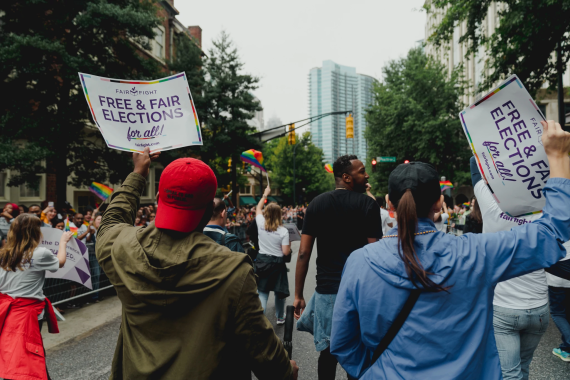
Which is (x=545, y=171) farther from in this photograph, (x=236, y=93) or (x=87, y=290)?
(x=236, y=93)

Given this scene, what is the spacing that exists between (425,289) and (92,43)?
604 inches

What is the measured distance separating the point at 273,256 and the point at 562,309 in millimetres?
3548

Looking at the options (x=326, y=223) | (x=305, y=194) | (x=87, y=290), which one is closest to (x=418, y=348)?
(x=326, y=223)

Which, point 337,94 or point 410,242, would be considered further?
point 337,94

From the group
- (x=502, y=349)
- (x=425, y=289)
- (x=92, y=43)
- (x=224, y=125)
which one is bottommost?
(x=502, y=349)

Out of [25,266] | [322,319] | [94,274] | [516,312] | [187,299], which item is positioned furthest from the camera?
[94,274]

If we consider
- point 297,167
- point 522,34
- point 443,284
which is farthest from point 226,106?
point 297,167

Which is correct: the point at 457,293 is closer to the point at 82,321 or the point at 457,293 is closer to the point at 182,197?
the point at 182,197

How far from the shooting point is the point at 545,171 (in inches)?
76.1

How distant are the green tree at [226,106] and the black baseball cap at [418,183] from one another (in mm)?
20424

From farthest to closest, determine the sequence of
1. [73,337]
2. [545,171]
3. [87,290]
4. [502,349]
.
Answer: [87,290], [73,337], [502,349], [545,171]

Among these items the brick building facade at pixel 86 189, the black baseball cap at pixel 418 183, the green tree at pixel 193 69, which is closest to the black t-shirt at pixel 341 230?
the black baseball cap at pixel 418 183

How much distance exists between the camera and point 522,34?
29.3ft

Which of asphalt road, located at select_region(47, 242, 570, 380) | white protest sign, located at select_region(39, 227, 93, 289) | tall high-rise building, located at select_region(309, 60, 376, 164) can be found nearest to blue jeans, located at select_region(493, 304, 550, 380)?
asphalt road, located at select_region(47, 242, 570, 380)
